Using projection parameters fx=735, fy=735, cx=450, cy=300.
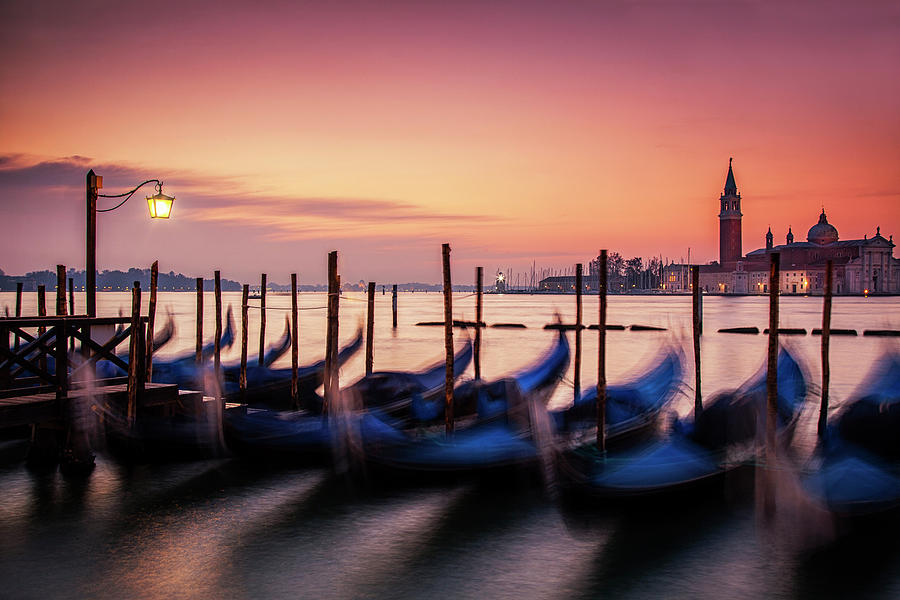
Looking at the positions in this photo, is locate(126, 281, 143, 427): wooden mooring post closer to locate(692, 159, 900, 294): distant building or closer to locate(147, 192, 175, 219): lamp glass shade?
locate(147, 192, 175, 219): lamp glass shade

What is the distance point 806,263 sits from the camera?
90812 mm

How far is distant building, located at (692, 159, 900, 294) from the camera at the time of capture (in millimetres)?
88438

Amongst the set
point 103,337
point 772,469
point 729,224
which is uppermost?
point 729,224

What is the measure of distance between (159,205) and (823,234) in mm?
100170

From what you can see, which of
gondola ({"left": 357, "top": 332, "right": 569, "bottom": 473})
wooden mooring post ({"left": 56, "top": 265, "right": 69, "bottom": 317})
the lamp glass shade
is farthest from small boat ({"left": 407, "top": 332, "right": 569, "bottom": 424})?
wooden mooring post ({"left": 56, "top": 265, "right": 69, "bottom": 317})

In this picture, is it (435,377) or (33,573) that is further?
(435,377)

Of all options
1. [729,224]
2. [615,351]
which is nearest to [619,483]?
[615,351]

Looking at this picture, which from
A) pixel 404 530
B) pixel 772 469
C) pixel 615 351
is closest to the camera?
pixel 404 530

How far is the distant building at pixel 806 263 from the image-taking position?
88438mm

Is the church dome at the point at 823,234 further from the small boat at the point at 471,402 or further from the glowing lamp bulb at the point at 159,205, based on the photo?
the glowing lamp bulb at the point at 159,205

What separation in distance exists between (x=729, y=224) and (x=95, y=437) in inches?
3929

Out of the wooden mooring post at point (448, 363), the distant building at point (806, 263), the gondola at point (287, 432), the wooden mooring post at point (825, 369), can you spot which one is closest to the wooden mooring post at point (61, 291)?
the gondola at point (287, 432)

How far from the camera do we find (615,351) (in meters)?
22.3

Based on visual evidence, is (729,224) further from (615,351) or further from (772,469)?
(772,469)
